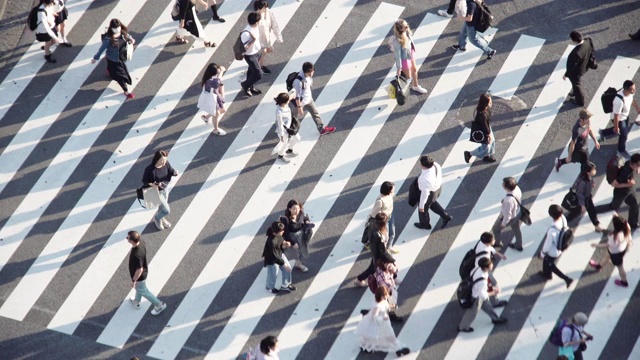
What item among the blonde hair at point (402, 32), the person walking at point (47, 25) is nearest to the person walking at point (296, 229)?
the blonde hair at point (402, 32)

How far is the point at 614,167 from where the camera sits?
19516mm

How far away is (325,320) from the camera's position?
19250 mm

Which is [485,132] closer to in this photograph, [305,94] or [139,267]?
[305,94]

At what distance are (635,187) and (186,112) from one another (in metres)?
8.73

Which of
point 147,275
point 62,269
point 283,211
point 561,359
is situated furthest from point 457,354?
point 62,269

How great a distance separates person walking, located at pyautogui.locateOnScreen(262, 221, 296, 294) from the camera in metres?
18.7

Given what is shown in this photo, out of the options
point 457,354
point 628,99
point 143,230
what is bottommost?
point 457,354

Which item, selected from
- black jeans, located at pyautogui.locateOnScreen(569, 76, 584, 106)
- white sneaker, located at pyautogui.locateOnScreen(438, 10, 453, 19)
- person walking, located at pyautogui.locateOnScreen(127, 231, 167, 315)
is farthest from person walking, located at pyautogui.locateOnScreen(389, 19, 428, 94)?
person walking, located at pyautogui.locateOnScreen(127, 231, 167, 315)

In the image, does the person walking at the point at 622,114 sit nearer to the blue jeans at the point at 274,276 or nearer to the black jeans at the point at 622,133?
the black jeans at the point at 622,133

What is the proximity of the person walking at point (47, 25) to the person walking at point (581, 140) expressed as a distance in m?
10.4

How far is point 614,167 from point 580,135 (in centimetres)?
96

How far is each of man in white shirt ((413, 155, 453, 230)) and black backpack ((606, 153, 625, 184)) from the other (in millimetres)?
2907

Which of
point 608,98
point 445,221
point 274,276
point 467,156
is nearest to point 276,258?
point 274,276

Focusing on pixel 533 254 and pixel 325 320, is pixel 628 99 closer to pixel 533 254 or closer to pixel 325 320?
pixel 533 254
